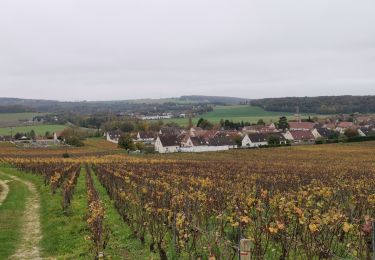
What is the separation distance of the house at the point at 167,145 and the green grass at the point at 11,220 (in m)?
66.5

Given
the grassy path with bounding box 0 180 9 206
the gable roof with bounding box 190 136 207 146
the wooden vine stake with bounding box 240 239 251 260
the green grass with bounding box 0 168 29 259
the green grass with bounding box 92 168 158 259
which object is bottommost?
the gable roof with bounding box 190 136 207 146

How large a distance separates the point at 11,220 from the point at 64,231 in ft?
12.6

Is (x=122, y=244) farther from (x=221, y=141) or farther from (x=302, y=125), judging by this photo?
(x=302, y=125)

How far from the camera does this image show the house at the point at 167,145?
95.3 meters

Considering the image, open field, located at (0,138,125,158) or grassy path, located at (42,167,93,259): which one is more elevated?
grassy path, located at (42,167,93,259)

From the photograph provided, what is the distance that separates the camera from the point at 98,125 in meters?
158

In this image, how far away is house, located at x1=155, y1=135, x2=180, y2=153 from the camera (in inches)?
3752

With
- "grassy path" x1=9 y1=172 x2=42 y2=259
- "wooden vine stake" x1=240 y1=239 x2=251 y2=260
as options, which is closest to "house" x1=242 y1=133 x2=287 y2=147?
"grassy path" x1=9 y1=172 x2=42 y2=259

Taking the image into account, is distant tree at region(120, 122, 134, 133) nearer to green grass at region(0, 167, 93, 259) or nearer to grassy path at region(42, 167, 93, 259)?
green grass at region(0, 167, 93, 259)

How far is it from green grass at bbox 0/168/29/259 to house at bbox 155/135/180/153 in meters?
66.5

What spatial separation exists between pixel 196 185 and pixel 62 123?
506ft

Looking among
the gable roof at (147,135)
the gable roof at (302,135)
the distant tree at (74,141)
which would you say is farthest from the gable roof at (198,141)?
the gable roof at (147,135)

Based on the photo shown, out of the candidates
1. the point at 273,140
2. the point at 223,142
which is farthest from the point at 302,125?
the point at 223,142

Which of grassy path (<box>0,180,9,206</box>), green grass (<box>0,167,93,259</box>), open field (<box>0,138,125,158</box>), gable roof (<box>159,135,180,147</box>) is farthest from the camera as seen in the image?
gable roof (<box>159,135,180,147</box>)
